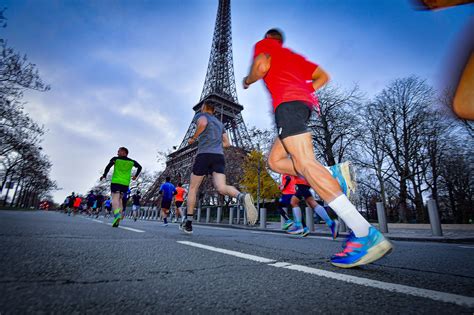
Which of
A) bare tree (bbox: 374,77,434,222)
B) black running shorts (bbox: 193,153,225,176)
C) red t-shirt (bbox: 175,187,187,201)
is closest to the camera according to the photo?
black running shorts (bbox: 193,153,225,176)

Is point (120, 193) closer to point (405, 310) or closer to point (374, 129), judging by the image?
point (405, 310)

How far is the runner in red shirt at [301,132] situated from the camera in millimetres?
1717

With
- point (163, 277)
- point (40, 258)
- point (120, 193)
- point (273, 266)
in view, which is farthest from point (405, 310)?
point (120, 193)

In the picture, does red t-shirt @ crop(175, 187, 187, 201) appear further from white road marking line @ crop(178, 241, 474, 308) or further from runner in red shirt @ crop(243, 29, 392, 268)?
white road marking line @ crop(178, 241, 474, 308)

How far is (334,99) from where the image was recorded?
21.0 meters

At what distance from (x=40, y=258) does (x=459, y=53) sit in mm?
2293

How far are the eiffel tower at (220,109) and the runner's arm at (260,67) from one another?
20.2 metres

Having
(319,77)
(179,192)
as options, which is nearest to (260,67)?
(319,77)

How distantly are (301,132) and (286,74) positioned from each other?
0.59 meters

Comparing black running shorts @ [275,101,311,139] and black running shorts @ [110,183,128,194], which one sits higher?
black running shorts @ [275,101,311,139]

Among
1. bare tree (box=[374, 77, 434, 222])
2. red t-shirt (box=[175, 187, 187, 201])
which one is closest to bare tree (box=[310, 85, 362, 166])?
bare tree (box=[374, 77, 434, 222])

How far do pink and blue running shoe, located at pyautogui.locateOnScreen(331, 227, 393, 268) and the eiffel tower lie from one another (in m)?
21.0

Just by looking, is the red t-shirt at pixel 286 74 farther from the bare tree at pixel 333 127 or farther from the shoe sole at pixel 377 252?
the bare tree at pixel 333 127

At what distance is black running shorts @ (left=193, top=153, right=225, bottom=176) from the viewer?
15.0 feet
